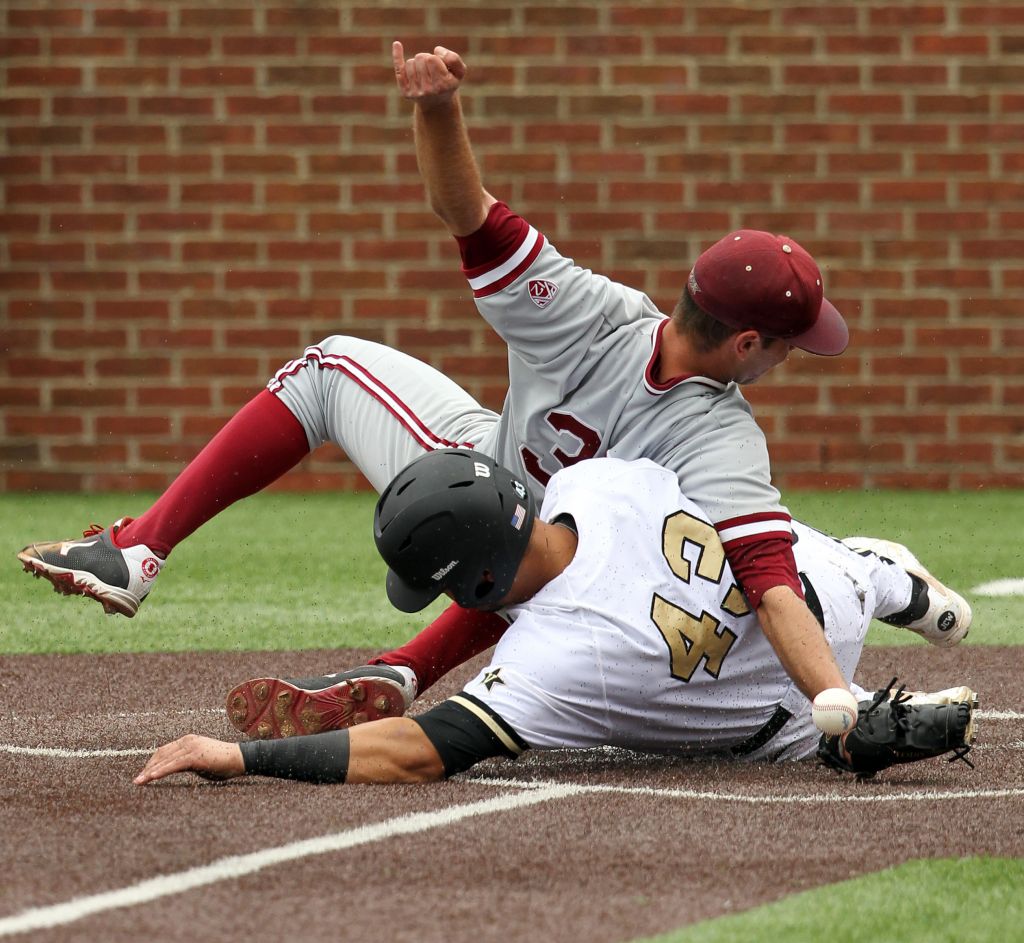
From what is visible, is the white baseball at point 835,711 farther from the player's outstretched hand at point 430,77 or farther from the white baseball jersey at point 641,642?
the player's outstretched hand at point 430,77

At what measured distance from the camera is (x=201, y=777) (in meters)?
3.91

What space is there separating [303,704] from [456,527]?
0.76 m

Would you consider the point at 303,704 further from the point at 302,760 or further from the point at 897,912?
the point at 897,912

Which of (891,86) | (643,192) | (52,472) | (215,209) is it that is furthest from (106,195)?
(891,86)

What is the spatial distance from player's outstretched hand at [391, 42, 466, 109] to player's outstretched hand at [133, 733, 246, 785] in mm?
1483

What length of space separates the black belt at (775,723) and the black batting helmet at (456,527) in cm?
71

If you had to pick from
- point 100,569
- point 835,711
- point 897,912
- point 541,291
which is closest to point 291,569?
point 100,569

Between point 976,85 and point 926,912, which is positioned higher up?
point 976,85

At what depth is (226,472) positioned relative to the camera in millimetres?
4883

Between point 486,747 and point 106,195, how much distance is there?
802 cm

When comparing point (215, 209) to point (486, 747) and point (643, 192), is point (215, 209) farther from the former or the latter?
point (486, 747)

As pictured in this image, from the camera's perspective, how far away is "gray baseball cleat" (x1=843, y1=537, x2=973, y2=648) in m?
4.90

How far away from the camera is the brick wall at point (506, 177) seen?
36.6 ft

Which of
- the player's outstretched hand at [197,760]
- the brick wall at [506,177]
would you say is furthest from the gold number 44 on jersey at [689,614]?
the brick wall at [506,177]
